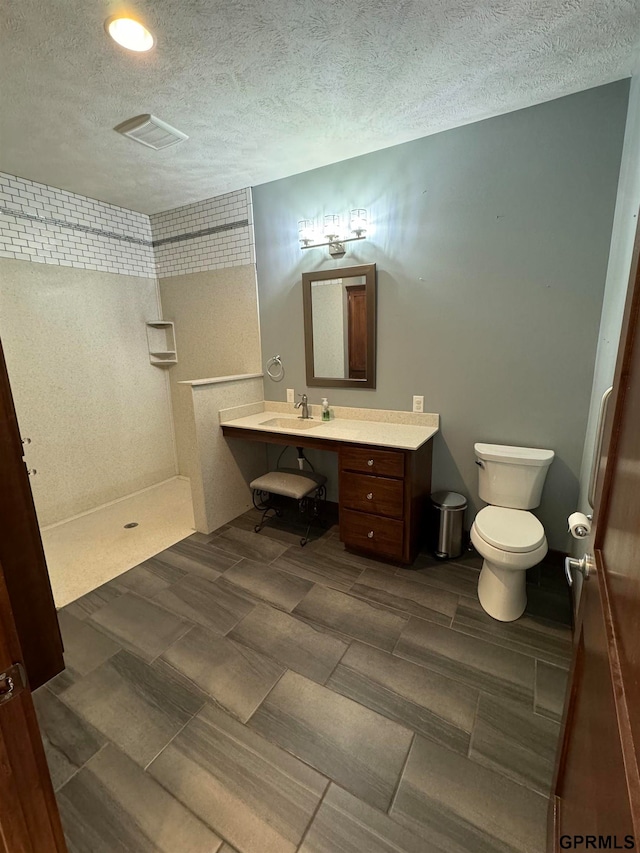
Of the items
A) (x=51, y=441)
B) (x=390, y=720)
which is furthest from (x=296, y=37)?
(x=51, y=441)

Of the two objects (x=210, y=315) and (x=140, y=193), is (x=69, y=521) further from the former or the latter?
(x=140, y=193)

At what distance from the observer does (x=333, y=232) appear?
104 inches

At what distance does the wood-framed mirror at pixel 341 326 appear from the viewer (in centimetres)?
268

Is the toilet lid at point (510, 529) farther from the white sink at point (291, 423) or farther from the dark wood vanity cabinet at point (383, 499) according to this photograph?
the white sink at point (291, 423)

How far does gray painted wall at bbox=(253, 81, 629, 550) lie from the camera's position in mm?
1983

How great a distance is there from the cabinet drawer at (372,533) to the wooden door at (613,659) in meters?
1.42

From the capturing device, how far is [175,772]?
1284 millimetres

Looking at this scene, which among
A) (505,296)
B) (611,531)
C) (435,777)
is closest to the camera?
(611,531)

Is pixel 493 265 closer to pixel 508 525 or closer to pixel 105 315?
pixel 508 525

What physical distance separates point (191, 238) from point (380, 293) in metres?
2.05

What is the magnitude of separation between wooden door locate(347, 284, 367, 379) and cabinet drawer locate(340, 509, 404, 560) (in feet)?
3.48

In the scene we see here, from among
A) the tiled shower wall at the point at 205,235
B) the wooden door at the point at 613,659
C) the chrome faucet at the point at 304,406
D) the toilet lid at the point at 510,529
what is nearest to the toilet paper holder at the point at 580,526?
the wooden door at the point at 613,659

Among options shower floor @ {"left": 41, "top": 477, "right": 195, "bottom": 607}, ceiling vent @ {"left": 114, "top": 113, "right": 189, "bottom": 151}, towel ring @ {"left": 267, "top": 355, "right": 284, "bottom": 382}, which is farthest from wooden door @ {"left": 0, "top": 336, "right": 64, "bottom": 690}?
towel ring @ {"left": 267, "top": 355, "right": 284, "bottom": 382}

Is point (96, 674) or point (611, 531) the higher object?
point (611, 531)
